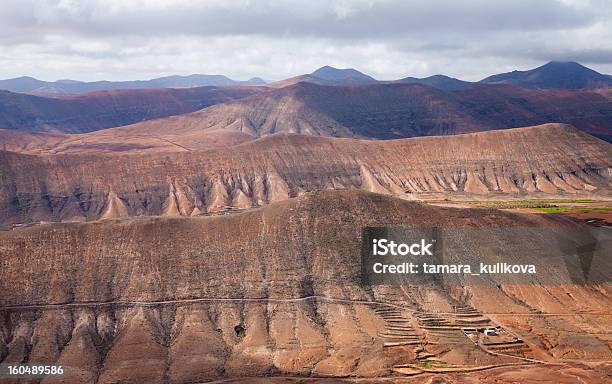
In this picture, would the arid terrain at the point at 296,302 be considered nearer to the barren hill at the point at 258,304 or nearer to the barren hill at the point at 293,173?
the barren hill at the point at 258,304

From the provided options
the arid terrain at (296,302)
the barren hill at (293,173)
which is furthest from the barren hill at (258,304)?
the barren hill at (293,173)

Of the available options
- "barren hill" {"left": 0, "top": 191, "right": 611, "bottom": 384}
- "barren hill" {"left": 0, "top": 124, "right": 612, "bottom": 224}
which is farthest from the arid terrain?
"barren hill" {"left": 0, "top": 124, "right": 612, "bottom": 224}

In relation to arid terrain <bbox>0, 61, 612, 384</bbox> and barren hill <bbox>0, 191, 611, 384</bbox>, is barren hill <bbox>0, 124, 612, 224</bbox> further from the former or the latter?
barren hill <bbox>0, 191, 611, 384</bbox>

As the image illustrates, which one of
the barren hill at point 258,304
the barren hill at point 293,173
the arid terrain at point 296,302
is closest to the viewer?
the arid terrain at point 296,302

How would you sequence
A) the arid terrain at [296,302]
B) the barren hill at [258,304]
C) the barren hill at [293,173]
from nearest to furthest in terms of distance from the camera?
the arid terrain at [296,302], the barren hill at [258,304], the barren hill at [293,173]

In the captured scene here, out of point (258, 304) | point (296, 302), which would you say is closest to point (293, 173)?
point (296, 302)

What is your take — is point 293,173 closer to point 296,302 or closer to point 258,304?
point 296,302

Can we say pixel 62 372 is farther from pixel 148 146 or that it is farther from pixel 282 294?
pixel 148 146
